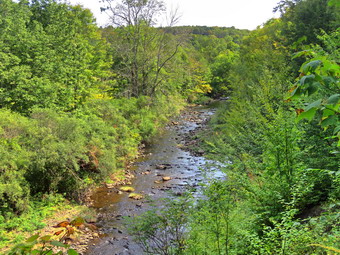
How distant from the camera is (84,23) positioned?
76.2ft

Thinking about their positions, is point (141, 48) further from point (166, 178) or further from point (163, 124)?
point (166, 178)

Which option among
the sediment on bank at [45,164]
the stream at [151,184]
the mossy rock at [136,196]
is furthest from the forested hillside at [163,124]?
the mossy rock at [136,196]

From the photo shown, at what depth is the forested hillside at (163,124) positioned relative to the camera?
368cm

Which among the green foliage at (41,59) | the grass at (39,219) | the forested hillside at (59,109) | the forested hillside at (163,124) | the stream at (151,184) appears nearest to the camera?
the forested hillside at (163,124)

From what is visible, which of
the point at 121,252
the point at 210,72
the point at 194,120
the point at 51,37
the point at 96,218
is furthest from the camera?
the point at 210,72

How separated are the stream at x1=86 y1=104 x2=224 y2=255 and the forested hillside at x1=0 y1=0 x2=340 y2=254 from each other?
0.93m

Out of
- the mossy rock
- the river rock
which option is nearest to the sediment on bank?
the mossy rock

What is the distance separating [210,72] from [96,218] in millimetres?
40627

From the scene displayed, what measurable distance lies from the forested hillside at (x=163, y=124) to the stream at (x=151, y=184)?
0.93 meters

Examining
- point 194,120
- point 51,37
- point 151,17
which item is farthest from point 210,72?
point 51,37

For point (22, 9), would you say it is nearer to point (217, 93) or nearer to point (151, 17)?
point (151, 17)

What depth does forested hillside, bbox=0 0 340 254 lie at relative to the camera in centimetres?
368

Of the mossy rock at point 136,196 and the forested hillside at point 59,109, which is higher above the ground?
the forested hillside at point 59,109

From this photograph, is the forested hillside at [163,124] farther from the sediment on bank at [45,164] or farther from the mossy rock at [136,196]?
the mossy rock at [136,196]
